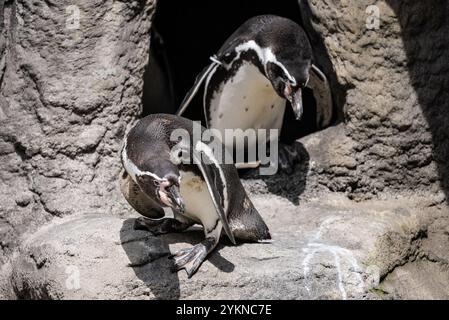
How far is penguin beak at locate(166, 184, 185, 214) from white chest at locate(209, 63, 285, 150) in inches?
51.6

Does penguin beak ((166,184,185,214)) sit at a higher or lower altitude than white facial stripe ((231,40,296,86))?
lower

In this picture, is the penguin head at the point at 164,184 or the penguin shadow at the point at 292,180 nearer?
the penguin head at the point at 164,184

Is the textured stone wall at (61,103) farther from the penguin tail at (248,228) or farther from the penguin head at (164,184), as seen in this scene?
the penguin head at (164,184)

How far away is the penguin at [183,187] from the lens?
11.7 feet

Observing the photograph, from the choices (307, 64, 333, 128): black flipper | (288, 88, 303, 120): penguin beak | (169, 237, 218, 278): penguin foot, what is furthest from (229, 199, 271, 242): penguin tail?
(307, 64, 333, 128): black flipper

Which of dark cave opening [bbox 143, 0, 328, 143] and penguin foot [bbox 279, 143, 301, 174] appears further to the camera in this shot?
dark cave opening [bbox 143, 0, 328, 143]

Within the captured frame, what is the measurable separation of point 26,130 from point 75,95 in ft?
0.90

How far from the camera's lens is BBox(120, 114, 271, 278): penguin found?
3572 millimetres

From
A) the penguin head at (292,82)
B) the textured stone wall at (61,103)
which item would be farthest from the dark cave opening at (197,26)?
the penguin head at (292,82)

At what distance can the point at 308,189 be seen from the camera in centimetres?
482

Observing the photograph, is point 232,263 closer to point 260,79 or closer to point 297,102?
point 297,102

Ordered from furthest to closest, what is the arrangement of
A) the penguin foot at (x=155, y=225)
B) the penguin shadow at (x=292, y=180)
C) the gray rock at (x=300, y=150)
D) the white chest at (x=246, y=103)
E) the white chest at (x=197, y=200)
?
the penguin shadow at (x=292, y=180) → the white chest at (x=246, y=103) → the gray rock at (x=300, y=150) → the penguin foot at (x=155, y=225) → the white chest at (x=197, y=200)

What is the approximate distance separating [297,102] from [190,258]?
0.96m

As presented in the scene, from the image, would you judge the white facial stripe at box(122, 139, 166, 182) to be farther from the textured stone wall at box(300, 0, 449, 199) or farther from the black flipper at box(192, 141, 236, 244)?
the textured stone wall at box(300, 0, 449, 199)
